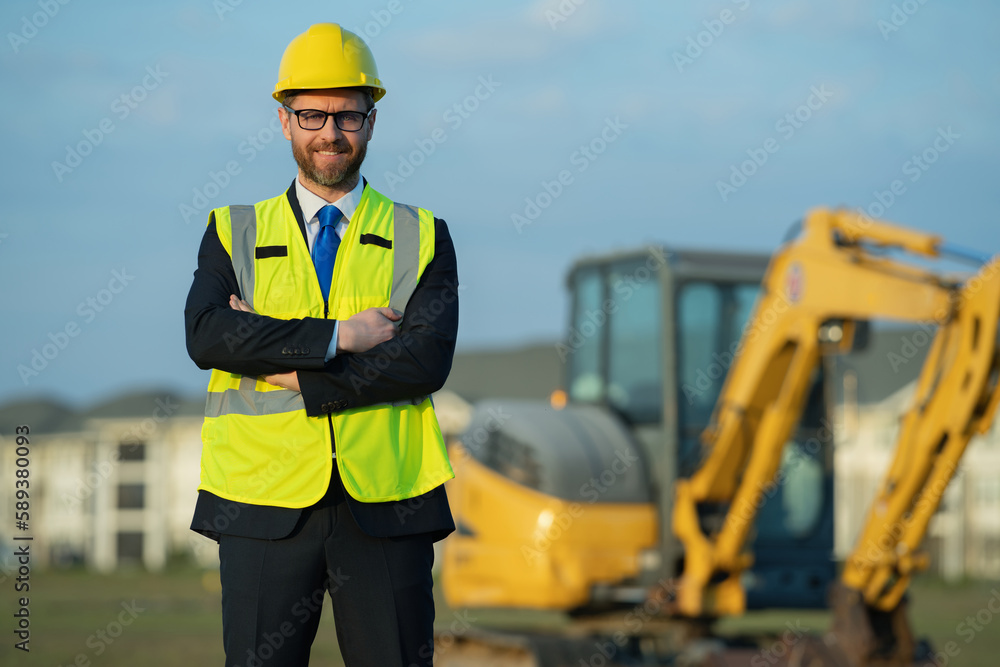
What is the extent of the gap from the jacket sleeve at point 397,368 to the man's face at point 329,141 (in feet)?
1.14

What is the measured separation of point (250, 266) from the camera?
124 inches

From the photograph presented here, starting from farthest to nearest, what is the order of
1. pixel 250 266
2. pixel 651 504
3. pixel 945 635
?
pixel 945 635 < pixel 651 504 < pixel 250 266

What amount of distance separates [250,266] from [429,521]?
72 centimetres

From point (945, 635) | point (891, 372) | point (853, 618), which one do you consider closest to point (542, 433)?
point (853, 618)

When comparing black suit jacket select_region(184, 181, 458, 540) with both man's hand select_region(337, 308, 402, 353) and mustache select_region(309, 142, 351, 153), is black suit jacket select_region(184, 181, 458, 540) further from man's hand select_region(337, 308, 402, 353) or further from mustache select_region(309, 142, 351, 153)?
mustache select_region(309, 142, 351, 153)

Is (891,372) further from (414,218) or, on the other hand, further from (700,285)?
(414,218)

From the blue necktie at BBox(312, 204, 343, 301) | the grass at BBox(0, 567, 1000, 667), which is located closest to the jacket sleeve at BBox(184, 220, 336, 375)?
the blue necktie at BBox(312, 204, 343, 301)

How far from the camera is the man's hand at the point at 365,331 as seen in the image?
3.01 m

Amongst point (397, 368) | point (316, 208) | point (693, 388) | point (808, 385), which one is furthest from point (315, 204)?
point (693, 388)

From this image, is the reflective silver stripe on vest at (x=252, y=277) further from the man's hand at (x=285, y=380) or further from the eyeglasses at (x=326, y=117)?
the eyeglasses at (x=326, y=117)

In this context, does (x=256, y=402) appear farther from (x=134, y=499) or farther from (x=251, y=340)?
(x=134, y=499)

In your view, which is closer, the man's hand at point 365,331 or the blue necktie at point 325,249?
the man's hand at point 365,331

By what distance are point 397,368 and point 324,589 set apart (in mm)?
516

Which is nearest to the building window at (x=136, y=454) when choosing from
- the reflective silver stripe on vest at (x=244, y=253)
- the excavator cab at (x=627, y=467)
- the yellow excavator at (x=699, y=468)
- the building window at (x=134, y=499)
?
the building window at (x=134, y=499)
